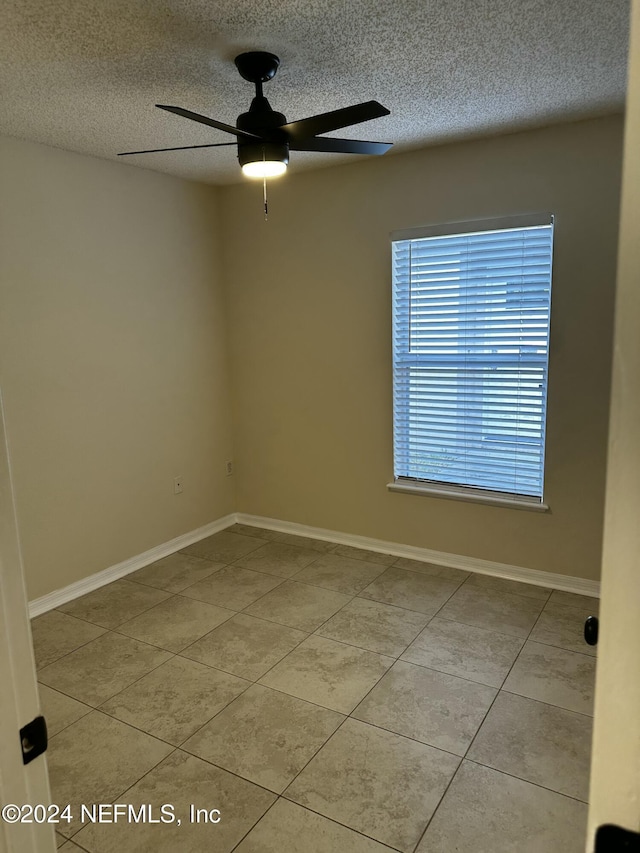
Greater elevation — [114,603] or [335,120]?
[335,120]

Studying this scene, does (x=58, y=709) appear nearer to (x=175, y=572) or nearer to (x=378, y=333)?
(x=175, y=572)

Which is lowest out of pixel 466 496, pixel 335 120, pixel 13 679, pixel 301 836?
pixel 301 836

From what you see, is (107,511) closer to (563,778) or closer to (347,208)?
(347,208)

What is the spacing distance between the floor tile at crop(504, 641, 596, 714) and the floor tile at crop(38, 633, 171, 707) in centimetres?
170

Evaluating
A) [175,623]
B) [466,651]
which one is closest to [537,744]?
[466,651]

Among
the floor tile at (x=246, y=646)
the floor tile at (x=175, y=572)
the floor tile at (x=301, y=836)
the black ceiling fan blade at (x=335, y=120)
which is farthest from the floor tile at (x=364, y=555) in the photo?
the black ceiling fan blade at (x=335, y=120)

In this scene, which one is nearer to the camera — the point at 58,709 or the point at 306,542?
the point at 58,709

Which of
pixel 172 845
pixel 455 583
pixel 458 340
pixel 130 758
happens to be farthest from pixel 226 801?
pixel 458 340

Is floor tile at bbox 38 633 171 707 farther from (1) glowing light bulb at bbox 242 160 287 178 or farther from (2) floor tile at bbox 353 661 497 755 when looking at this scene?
(1) glowing light bulb at bbox 242 160 287 178

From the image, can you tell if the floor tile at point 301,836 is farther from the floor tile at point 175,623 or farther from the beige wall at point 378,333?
the beige wall at point 378,333

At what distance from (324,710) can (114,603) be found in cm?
159

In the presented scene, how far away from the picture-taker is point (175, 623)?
3201 millimetres

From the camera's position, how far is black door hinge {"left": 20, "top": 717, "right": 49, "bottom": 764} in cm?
92

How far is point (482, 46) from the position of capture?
2.16 metres
